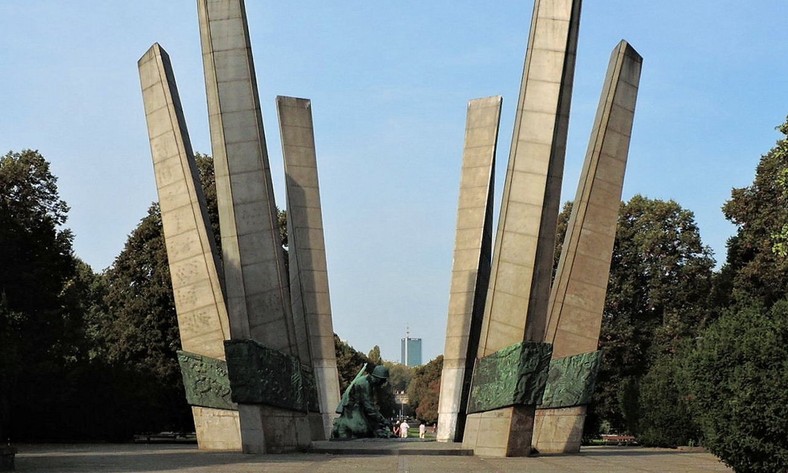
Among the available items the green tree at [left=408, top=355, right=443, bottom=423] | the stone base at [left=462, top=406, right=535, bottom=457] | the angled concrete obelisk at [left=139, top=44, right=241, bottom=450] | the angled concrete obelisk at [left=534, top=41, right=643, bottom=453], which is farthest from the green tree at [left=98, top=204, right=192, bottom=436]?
the green tree at [left=408, top=355, right=443, bottom=423]

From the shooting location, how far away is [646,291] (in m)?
40.8

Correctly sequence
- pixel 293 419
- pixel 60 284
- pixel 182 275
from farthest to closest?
pixel 60 284 → pixel 182 275 → pixel 293 419

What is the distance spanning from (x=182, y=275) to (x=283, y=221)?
20184 mm

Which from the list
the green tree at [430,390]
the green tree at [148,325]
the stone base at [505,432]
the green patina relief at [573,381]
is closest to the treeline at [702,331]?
the green patina relief at [573,381]

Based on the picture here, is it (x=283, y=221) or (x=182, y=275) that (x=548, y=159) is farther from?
(x=283, y=221)

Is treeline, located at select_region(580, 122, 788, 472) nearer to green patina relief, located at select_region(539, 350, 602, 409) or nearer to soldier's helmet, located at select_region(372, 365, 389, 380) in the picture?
green patina relief, located at select_region(539, 350, 602, 409)

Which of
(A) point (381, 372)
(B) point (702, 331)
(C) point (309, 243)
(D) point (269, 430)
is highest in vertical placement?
(C) point (309, 243)

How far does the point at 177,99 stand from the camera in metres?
23.8

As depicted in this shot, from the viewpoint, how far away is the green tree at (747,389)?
13.8m

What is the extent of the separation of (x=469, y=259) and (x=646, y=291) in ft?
47.8

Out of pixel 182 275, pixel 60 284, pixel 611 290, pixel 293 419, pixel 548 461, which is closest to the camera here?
pixel 548 461

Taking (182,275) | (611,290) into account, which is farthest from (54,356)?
(611,290)

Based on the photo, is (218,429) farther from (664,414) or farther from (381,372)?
(664,414)

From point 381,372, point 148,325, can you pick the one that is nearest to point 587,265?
point 381,372
